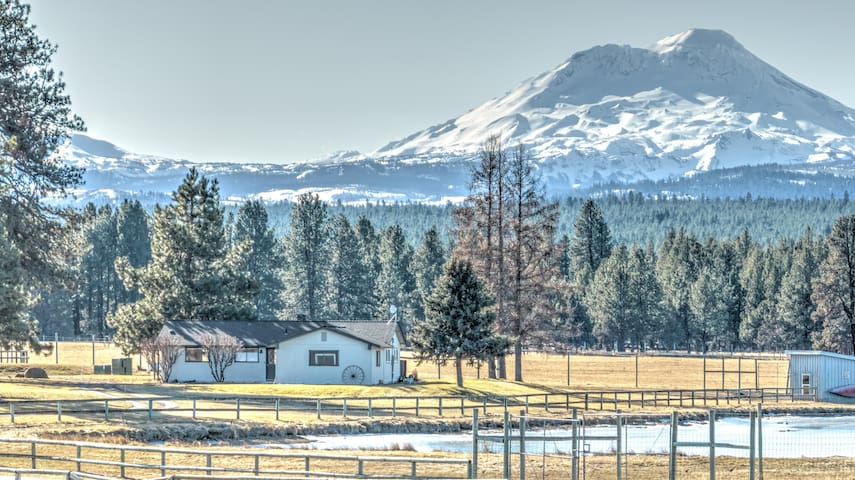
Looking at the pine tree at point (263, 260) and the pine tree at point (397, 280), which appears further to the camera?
the pine tree at point (397, 280)

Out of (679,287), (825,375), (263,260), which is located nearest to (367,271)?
(263,260)

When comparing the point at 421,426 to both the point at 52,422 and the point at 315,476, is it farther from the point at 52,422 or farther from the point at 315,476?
the point at 315,476

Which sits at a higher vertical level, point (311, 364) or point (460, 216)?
point (460, 216)

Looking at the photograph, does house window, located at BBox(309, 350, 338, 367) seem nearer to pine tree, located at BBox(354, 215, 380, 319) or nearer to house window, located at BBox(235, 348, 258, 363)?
house window, located at BBox(235, 348, 258, 363)

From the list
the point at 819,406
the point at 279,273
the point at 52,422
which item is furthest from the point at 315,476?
the point at 279,273

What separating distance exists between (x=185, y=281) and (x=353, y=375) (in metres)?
18.5

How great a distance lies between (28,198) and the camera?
65.1 meters

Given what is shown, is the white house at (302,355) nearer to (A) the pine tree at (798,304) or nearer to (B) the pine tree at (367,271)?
(B) the pine tree at (367,271)

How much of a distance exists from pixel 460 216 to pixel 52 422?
41148 mm

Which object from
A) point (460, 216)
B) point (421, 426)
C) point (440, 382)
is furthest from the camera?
point (460, 216)

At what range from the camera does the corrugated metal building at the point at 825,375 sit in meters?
78.1

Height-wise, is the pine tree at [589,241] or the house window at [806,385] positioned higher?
the pine tree at [589,241]

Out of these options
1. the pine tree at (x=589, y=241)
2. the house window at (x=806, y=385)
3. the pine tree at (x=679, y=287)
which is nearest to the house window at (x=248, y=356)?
the house window at (x=806, y=385)

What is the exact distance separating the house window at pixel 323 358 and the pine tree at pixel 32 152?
760 inches
